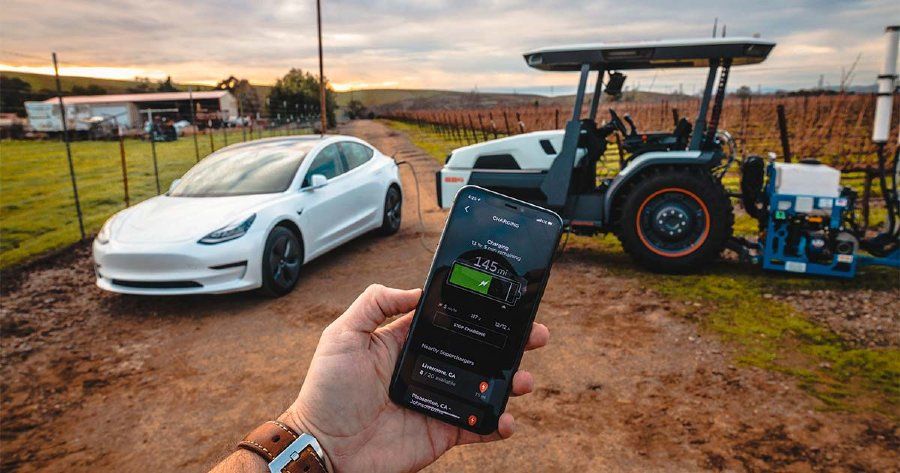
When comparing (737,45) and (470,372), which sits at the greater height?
(737,45)

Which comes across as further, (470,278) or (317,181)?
(317,181)

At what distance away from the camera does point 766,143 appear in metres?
17.6

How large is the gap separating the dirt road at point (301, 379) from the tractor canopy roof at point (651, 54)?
228 centimetres

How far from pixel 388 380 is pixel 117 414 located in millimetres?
2761

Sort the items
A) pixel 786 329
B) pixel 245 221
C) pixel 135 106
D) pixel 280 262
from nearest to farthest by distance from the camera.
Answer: pixel 786 329 → pixel 245 221 → pixel 280 262 → pixel 135 106

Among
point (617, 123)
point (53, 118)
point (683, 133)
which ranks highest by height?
point (53, 118)

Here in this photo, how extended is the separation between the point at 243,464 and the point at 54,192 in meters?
13.4

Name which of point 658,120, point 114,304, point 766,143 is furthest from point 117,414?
point 658,120

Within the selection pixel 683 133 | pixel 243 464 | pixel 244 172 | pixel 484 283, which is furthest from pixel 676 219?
pixel 243 464

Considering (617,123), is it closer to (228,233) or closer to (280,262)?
(280,262)

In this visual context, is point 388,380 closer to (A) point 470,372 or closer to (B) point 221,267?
(A) point 470,372

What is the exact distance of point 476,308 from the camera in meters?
1.69

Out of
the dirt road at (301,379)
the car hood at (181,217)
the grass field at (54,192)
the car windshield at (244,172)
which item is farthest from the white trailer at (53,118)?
the dirt road at (301,379)

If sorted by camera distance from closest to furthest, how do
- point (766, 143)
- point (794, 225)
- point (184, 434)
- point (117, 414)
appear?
1. point (184, 434)
2. point (117, 414)
3. point (794, 225)
4. point (766, 143)
